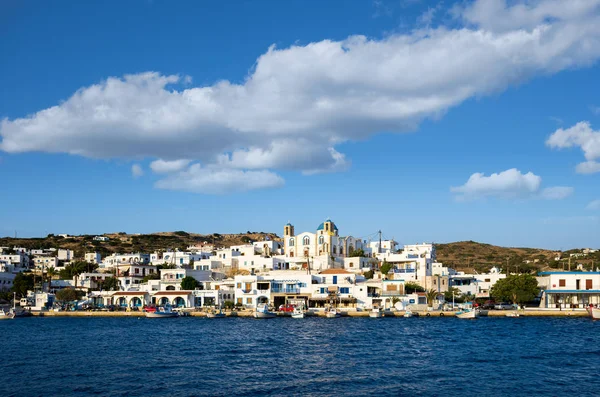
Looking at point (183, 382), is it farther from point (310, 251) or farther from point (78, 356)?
point (310, 251)

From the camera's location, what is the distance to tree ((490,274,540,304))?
85938mm

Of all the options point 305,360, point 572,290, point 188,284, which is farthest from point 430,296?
point 305,360

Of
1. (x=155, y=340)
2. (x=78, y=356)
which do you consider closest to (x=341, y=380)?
(x=78, y=356)

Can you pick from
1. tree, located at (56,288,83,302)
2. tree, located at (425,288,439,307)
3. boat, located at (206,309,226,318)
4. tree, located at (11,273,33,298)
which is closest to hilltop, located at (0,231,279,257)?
tree, located at (11,273,33,298)

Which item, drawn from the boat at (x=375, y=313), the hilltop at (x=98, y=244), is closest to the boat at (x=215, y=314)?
the boat at (x=375, y=313)

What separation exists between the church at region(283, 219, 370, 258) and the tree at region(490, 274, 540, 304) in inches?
1372

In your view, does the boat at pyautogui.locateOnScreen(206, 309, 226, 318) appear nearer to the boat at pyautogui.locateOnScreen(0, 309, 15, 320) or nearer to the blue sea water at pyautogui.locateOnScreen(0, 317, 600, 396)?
the blue sea water at pyautogui.locateOnScreen(0, 317, 600, 396)

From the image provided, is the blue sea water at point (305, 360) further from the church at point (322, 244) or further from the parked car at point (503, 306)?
the church at point (322, 244)

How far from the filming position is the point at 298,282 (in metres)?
92.9

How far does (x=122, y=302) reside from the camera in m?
100

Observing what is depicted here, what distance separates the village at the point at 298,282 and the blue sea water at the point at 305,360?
22.2 meters

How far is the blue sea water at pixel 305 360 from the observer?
1230 inches

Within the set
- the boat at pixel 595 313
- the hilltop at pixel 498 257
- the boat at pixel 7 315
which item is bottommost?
the boat at pixel 7 315

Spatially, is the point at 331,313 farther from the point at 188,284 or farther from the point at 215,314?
the point at 188,284
